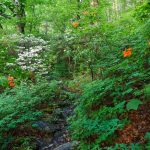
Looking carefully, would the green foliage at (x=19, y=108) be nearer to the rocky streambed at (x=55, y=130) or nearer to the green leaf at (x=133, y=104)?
the rocky streambed at (x=55, y=130)

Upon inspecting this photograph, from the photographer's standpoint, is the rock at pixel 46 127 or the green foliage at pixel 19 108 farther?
the rock at pixel 46 127

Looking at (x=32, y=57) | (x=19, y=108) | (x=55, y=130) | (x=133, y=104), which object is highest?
(x=32, y=57)

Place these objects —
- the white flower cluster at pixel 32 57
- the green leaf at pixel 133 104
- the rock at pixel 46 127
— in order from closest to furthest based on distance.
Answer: the green leaf at pixel 133 104 → the rock at pixel 46 127 → the white flower cluster at pixel 32 57

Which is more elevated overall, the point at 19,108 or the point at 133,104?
the point at 133,104

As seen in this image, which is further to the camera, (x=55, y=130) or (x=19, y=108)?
(x=55, y=130)

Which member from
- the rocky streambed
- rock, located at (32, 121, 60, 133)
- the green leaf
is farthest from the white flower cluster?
the green leaf

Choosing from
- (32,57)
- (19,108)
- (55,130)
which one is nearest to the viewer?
(19,108)

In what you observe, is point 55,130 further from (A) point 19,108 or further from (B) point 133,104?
(B) point 133,104

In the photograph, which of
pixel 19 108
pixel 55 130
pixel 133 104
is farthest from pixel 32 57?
pixel 133 104

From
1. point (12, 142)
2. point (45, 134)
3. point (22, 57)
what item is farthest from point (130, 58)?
point (22, 57)

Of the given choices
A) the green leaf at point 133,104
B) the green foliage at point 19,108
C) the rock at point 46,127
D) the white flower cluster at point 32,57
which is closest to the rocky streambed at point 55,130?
the rock at point 46,127

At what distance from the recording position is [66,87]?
12.0 metres

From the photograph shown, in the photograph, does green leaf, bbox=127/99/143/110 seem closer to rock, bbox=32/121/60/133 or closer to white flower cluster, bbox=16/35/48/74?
rock, bbox=32/121/60/133

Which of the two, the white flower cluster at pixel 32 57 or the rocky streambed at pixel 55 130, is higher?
the white flower cluster at pixel 32 57
